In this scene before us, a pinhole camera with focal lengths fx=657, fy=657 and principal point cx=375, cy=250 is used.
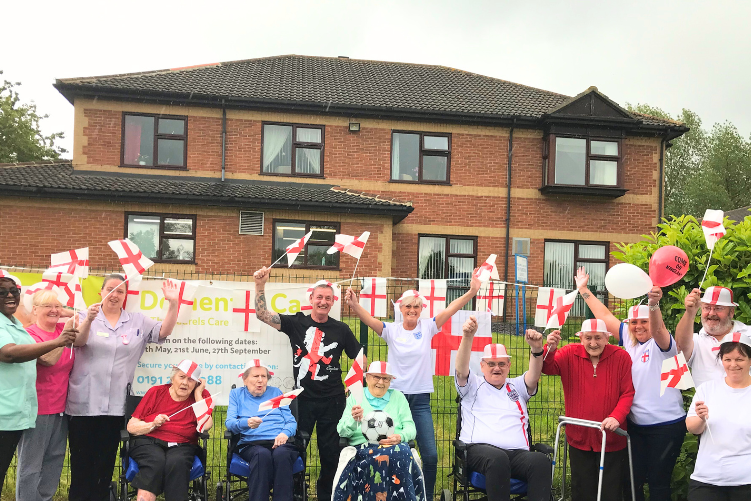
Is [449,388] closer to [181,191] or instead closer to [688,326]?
[688,326]

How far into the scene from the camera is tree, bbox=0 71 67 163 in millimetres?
33000

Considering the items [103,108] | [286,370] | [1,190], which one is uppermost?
[103,108]

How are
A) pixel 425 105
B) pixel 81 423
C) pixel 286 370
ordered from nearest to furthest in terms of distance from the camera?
pixel 81 423, pixel 286 370, pixel 425 105

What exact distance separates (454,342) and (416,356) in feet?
3.12

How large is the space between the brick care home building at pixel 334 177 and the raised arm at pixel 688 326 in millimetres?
12857

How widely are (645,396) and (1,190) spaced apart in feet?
54.3

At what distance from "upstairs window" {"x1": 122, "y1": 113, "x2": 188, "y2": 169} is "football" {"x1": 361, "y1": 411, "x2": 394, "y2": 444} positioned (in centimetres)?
1514

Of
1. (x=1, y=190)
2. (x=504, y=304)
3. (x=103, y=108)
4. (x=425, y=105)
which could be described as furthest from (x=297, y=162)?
(x=504, y=304)

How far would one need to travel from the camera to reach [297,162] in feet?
63.8

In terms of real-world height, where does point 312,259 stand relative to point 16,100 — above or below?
below

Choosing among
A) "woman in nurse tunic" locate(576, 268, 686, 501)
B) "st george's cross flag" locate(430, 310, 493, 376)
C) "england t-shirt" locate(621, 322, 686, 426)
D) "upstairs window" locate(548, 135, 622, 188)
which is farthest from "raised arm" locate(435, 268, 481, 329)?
"upstairs window" locate(548, 135, 622, 188)

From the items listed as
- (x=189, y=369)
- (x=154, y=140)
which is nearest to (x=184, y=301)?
(x=189, y=369)

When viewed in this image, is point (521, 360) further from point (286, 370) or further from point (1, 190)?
point (1, 190)

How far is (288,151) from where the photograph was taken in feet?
63.7
